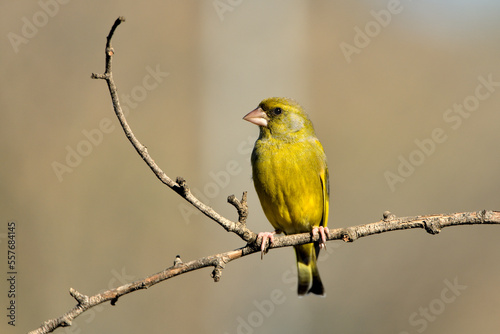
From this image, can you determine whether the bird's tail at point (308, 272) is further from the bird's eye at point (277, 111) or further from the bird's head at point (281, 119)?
the bird's eye at point (277, 111)

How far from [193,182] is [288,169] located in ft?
14.0

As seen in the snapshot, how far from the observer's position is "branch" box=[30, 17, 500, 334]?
2484 millimetres

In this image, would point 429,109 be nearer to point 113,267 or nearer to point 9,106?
point 113,267

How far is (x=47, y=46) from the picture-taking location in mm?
7695

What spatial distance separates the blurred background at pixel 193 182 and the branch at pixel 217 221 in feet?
13.6

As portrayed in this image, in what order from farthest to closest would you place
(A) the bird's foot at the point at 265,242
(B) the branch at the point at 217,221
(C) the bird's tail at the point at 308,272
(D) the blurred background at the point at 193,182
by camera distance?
(D) the blurred background at the point at 193,182
(C) the bird's tail at the point at 308,272
(A) the bird's foot at the point at 265,242
(B) the branch at the point at 217,221

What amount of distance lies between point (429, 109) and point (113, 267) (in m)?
6.55

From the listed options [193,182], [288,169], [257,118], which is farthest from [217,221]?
[193,182]

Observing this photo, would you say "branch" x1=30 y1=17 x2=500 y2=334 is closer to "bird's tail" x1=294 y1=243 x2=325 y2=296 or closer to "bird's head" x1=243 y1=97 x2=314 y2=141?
"bird's head" x1=243 y1=97 x2=314 y2=141

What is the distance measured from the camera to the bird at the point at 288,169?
163 inches

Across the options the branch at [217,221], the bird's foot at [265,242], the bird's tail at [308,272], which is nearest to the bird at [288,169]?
the bird's tail at [308,272]

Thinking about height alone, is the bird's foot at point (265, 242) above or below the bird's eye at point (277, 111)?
below

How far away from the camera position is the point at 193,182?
8.24m

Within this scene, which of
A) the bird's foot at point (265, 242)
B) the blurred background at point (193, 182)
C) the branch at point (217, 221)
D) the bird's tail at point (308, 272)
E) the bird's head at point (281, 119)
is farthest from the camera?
the blurred background at point (193, 182)
